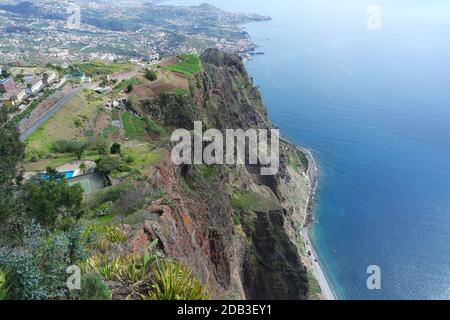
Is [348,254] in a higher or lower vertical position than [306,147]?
lower

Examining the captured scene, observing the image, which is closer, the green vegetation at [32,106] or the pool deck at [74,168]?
the pool deck at [74,168]

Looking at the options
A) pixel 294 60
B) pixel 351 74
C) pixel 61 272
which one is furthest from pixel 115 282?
pixel 294 60

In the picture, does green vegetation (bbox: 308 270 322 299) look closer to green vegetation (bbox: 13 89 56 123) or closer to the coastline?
the coastline

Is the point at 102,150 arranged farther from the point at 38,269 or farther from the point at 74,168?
the point at 38,269

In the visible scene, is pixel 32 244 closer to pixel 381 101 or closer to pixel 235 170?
pixel 235 170

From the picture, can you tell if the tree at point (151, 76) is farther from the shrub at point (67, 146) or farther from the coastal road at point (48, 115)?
the shrub at point (67, 146)

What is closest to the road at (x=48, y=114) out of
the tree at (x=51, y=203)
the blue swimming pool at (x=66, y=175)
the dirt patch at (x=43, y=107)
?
the dirt patch at (x=43, y=107)

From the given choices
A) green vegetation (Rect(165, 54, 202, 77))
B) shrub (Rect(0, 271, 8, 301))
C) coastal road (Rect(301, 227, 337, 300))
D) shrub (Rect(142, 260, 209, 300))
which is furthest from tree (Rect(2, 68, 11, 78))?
shrub (Rect(142, 260, 209, 300))
